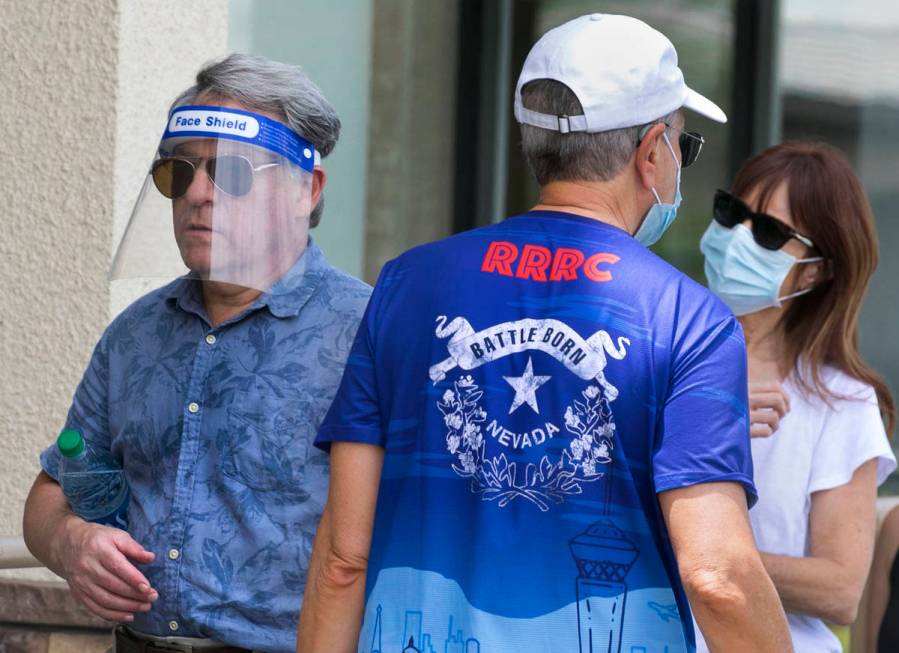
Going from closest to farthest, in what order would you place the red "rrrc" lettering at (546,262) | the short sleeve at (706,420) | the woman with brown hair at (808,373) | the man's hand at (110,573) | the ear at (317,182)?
the short sleeve at (706,420)
the red "rrrc" lettering at (546,262)
the man's hand at (110,573)
the ear at (317,182)
the woman with brown hair at (808,373)

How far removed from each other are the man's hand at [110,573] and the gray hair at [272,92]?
791 mm

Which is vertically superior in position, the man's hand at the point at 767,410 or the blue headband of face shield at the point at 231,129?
the blue headband of face shield at the point at 231,129

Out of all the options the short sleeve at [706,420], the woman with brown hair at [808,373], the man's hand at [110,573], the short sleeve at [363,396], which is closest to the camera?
the short sleeve at [706,420]

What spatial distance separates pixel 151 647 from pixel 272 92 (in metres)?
1.02

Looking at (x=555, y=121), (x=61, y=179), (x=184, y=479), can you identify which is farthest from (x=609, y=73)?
(x=61, y=179)

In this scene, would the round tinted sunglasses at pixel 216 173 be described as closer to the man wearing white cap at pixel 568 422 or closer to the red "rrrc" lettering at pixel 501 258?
the man wearing white cap at pixel 568 422

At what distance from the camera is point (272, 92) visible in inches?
99.3

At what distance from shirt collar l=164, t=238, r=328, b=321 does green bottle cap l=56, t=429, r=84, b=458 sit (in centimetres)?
33

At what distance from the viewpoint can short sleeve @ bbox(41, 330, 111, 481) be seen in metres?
2.65

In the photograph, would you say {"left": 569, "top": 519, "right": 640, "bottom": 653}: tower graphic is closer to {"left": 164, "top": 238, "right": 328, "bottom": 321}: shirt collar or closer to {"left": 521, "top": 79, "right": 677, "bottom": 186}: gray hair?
{"left": 521, "top": 79, "right": 677, "bottom": 186}: gray hair

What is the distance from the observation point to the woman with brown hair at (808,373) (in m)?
2.89

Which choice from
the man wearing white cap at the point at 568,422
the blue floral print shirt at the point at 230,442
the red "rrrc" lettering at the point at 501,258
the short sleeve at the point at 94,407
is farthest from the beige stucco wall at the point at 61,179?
the red "rrrc" lettering at the point at 501,258

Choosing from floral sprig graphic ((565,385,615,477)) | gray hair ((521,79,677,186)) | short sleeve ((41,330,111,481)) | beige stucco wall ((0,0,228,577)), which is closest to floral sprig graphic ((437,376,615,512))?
floral sprig graphic ((565,385,615,477))

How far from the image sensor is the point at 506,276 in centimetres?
197
